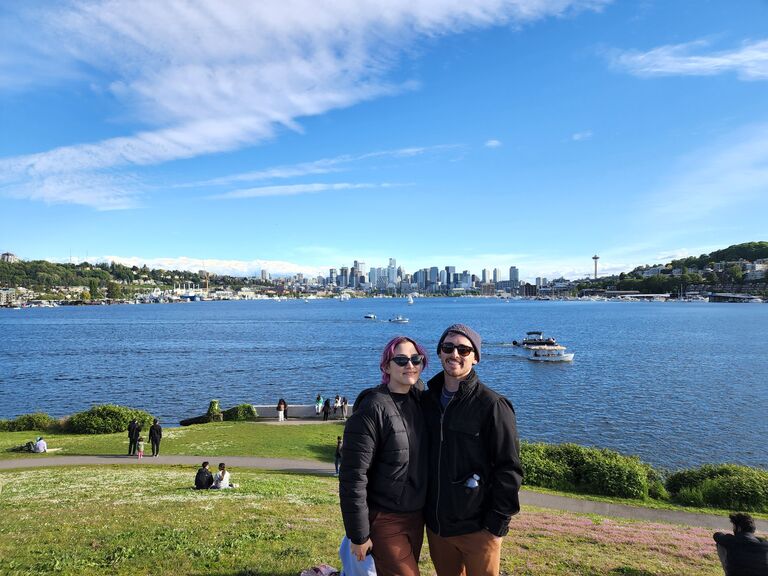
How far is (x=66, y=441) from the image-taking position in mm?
26359

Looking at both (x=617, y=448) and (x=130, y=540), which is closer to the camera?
(x=130, y=540)

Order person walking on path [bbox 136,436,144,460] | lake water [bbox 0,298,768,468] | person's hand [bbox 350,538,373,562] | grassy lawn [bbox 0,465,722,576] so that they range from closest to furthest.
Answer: person's hand [bbox 350,538,373,562]
grassy lawn [bbox 0,465,722,576]
person walking on path [bbox 136,436,144,460]
lake water [bbox 0,298,768,468]

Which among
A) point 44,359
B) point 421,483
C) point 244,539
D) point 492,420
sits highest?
point 492,420

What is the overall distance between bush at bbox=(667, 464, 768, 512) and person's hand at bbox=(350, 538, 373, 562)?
19.5m

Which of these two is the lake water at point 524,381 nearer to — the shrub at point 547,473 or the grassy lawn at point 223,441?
the shrub at point 547,473

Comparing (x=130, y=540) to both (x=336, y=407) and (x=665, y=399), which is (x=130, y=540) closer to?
(x=336, y=407)

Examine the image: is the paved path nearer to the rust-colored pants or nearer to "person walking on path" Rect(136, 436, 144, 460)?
"person walking on path" Rect(136, 436, 144, 460)

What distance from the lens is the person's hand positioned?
4.75 m

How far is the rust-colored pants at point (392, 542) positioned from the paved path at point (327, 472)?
13100 mm

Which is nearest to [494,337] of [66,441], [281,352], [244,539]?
[281,352]

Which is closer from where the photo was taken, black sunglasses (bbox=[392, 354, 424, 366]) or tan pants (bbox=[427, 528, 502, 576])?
black sunglasses (bbox=[392, 354, 424, 366])

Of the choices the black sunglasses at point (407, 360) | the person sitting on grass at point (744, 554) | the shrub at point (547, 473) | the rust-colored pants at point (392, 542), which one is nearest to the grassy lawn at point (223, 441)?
the shrub at point (547, 473)

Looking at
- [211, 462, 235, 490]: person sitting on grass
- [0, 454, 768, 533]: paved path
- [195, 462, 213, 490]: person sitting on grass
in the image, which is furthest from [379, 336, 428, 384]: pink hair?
[0, 454, 768, 533]: paved path

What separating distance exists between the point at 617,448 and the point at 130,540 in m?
29.5
